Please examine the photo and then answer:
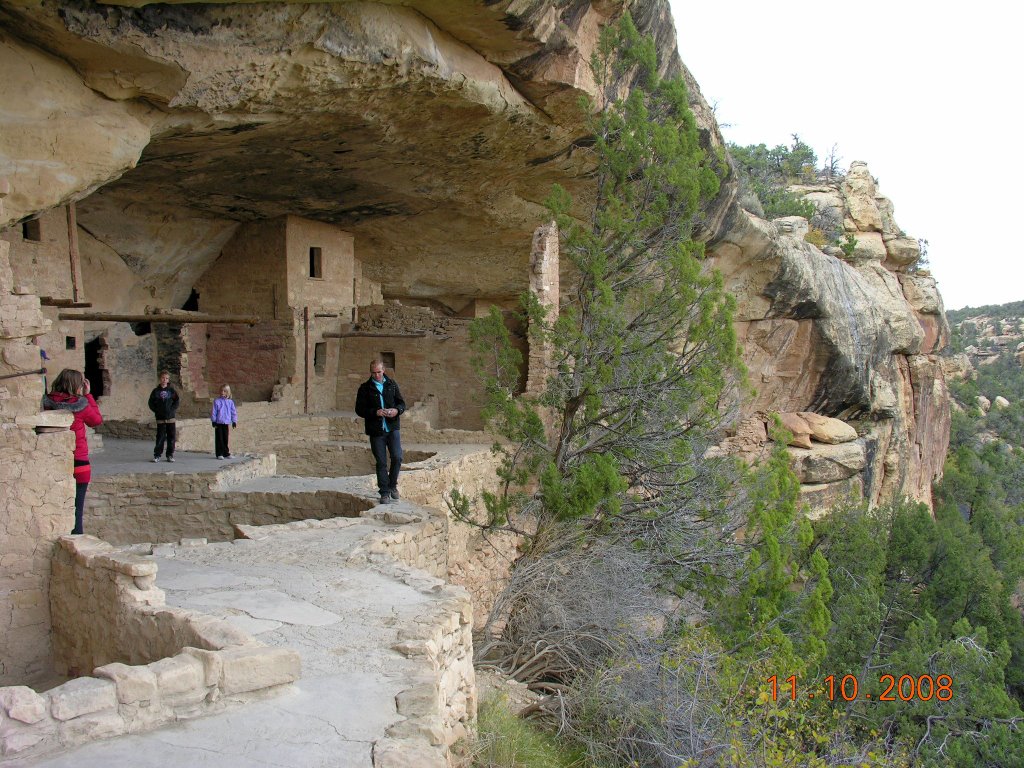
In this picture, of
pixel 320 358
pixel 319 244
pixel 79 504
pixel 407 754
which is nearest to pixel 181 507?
pixel 79 504

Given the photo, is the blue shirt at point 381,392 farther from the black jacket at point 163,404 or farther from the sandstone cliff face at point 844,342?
the sandstone cliff face at point 844,342

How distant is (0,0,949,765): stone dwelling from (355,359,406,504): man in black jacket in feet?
2.22

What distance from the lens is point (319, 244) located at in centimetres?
1262

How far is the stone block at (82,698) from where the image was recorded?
2389 millimetres

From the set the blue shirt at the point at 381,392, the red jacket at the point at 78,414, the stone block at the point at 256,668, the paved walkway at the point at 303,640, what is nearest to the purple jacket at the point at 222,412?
the blue shirt at the point at 381,392

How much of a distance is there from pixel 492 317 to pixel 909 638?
21.5ft

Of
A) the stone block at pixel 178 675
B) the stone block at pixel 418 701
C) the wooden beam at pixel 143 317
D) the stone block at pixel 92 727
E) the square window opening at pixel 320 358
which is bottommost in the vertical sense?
the stone block at pixel 418 701

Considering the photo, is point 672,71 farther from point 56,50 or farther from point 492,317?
point 56,50

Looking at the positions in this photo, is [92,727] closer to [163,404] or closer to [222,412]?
[163,404]

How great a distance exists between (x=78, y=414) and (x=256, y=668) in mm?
3085

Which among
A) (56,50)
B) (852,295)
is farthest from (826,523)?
(56,50)

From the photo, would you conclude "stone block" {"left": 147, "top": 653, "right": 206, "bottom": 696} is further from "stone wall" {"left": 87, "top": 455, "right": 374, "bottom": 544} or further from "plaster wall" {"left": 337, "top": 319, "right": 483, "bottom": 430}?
"plaster wall" {"left": 337, "top": 319, "right": 483, "bottom": 430}

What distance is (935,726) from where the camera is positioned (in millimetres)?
8844

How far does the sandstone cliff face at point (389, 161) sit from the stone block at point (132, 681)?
4.35 m
